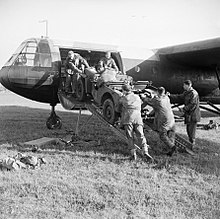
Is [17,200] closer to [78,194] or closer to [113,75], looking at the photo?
[78,194]

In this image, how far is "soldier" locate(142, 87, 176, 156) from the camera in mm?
7258

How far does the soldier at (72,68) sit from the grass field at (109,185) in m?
2.23

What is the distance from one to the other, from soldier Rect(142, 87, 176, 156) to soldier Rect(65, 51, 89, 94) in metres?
2.80

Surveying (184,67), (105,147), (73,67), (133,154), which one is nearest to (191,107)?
(133,154)

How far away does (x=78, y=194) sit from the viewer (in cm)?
478

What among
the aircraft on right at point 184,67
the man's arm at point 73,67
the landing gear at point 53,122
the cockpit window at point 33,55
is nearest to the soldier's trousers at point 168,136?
the man's arm at point 73,67

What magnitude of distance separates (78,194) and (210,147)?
507 centimetres

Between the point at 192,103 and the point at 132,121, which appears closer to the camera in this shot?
the point at 132,121

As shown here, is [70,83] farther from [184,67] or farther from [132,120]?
[184,67]

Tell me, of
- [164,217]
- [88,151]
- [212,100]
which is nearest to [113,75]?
[88,151]

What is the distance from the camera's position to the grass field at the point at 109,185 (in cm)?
421

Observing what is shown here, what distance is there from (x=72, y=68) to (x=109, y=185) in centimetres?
495

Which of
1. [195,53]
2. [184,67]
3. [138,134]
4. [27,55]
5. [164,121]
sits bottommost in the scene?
[138,134]

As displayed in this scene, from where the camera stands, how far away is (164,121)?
23.9 feet
